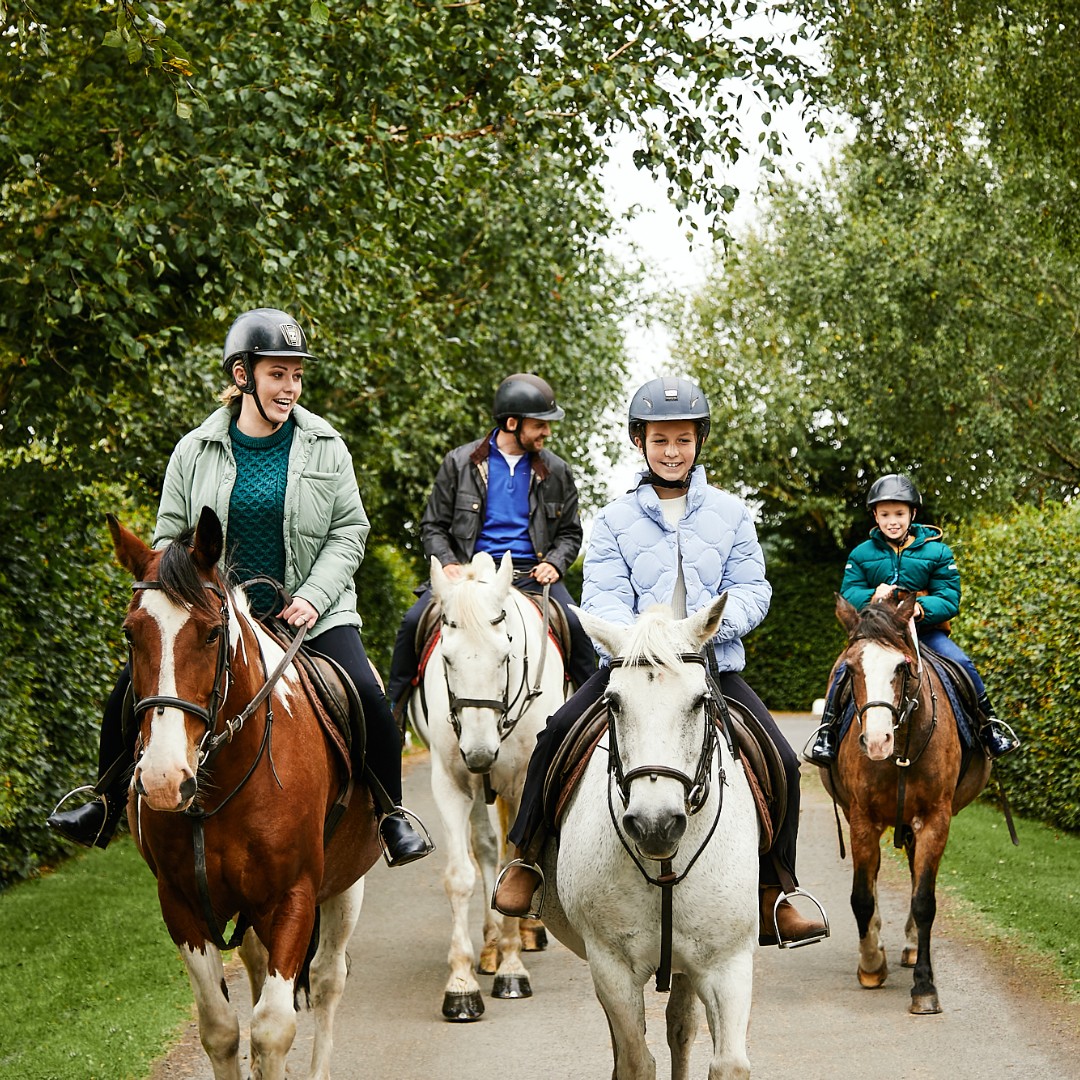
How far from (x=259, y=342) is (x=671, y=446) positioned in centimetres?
171

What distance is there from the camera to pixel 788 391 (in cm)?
3209

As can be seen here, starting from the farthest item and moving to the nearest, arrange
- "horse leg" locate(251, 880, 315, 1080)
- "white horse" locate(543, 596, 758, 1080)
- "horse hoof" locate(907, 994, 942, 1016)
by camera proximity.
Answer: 1. "horse hoof" locate(907, 994, 942, 1016)
2. "horse leg" locate(251, 880, 315, 1080)
3. "white horse" locate(543, 596, 758, 1080)

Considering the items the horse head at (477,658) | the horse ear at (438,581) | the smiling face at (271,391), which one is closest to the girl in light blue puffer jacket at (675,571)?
the smiling face at (271,391)

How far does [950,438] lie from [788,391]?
26.7 ft

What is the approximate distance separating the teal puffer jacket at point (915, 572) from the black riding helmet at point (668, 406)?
351cm

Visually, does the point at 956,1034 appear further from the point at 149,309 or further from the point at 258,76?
the point at 258,76

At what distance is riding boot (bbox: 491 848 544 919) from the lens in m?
5.32

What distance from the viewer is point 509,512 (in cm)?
923

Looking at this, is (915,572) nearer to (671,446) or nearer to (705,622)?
(671,446)

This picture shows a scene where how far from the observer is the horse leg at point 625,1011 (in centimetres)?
474

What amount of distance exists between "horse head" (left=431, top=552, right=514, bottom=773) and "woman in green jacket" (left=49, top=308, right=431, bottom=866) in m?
1.63

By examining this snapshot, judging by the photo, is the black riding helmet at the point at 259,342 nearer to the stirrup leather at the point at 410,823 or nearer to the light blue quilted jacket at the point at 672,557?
the light blue quilted jacket at the point at 672,557

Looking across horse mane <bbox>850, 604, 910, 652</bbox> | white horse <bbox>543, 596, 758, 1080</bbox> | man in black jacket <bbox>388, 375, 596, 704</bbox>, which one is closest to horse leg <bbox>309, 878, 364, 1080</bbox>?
white horse <bbox>543, 596, 758, 1080</bbox>

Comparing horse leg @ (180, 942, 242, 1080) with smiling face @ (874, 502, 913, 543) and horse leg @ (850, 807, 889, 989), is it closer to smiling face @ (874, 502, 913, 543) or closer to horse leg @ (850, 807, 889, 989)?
horse leg @ (850, 807, 889, 989)
